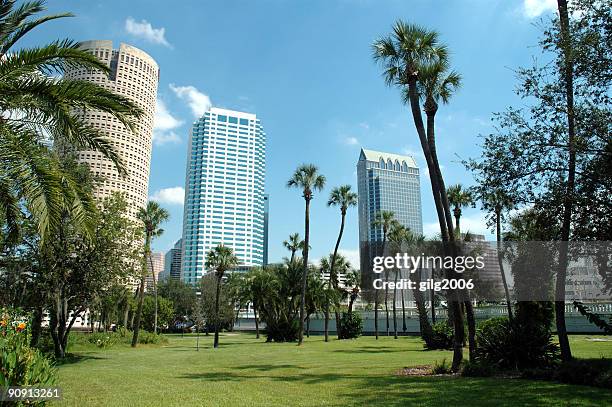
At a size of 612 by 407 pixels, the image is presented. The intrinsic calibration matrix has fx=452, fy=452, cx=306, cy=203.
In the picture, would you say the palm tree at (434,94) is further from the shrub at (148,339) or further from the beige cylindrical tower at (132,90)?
the beige cylindrical tower at (132,90)

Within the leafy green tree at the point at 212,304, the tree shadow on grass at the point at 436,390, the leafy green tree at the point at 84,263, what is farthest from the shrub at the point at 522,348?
the leafy green tree at the point at 212,304

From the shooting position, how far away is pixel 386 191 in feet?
359

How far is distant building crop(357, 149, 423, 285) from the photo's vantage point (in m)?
107

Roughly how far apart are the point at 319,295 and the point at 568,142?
42.0m

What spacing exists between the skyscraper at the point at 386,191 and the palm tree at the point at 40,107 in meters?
90.7

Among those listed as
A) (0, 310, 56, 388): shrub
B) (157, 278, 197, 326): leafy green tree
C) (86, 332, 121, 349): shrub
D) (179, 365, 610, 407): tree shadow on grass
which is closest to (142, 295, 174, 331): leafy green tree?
(157, 278, 197, 326): leafy green tree

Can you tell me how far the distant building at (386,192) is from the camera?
10694 cm

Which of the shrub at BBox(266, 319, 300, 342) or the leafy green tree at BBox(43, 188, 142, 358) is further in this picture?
the shrub at BBox(266, 319, 300, 342)

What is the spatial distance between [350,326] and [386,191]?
200 feet

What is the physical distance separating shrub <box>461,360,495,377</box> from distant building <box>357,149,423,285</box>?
275 ft

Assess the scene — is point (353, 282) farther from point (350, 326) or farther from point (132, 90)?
point (132, 90)

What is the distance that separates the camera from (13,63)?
10.2m

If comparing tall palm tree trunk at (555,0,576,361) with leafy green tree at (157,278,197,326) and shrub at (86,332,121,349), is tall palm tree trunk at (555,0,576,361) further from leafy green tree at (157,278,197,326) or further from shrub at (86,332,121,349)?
leafy green tree at (157,278,197,326)

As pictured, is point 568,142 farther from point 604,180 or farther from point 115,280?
point 115,280
